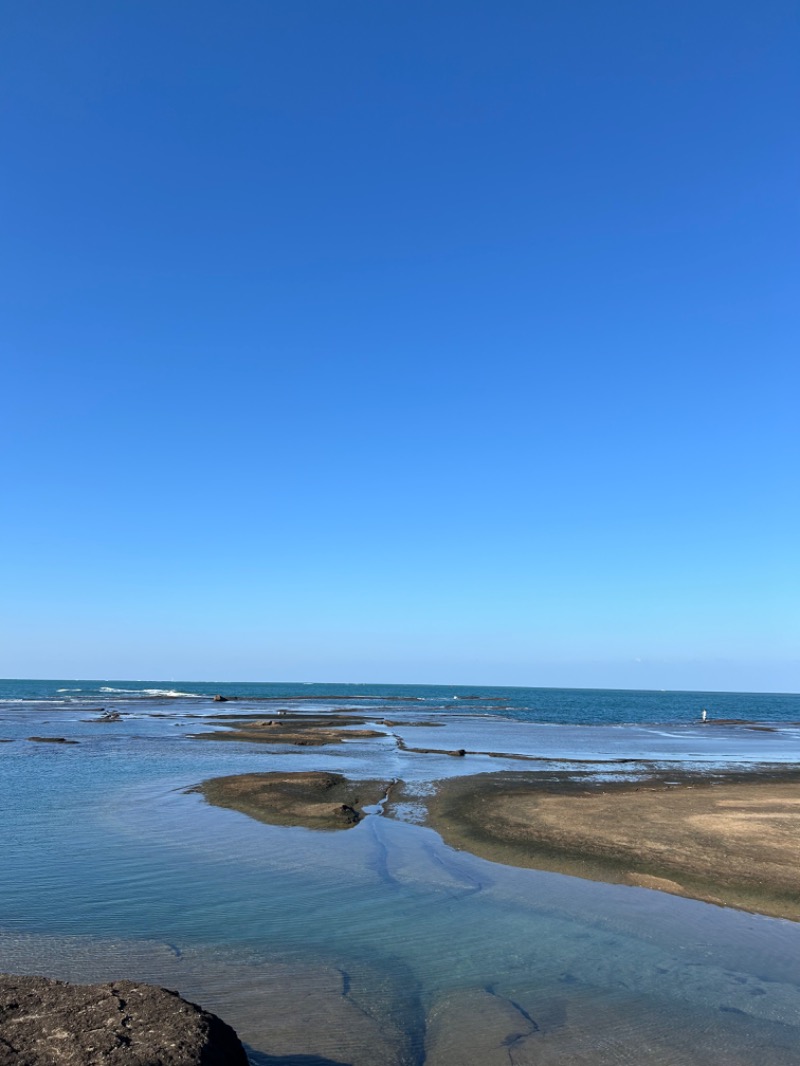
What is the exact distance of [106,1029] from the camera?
696 centimetres

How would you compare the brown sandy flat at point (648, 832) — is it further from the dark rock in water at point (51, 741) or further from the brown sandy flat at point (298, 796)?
the dark rock in water at point (51, 741)

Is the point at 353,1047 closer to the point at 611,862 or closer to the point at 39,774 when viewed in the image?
the point at 611,862

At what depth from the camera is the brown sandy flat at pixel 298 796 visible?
74.9 ft

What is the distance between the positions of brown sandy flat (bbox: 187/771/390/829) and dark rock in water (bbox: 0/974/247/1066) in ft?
47.8

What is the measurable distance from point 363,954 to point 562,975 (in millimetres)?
3286

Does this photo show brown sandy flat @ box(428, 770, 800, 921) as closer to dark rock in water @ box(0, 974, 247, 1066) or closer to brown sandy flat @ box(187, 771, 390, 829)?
brown sandy flat @ box(187, 771, 390, 829)

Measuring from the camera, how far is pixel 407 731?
66.2m

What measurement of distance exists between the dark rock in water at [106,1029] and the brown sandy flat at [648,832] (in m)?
11.8

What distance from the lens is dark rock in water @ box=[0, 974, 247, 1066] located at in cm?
652

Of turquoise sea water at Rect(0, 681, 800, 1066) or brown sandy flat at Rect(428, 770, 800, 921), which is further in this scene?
brown sandy flat at Rect(428, 770, 800, 921)

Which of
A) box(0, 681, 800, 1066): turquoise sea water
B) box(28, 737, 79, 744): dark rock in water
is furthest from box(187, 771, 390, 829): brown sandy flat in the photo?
box(28, 737, 79, 744): dark rock in water

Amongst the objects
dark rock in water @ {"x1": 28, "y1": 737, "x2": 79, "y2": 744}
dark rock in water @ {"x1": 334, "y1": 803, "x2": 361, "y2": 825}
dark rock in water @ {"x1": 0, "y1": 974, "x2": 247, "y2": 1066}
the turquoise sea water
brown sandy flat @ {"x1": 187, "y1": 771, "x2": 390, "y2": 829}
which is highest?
dark rock in water @ {"x1": 0, "y1": 974, "x2": 247, "y2": 1066}

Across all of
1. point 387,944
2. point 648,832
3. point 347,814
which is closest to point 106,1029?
point 387,944

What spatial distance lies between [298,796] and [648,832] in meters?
12.6
